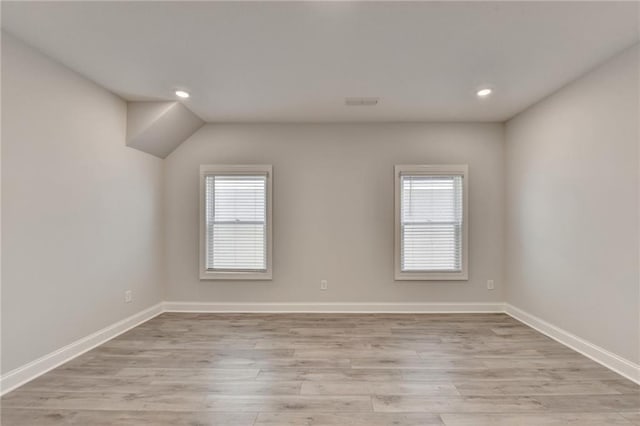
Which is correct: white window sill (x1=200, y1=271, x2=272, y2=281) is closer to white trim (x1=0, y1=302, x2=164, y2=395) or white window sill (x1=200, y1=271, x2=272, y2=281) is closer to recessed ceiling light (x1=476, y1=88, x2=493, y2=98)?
white trim (x1=0, y1=302, x2=164, y2=395)

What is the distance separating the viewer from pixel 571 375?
2.52 metres

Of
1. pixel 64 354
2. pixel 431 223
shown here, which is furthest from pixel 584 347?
pixel 64 354

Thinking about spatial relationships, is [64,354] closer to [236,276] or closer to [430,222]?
[236,276]

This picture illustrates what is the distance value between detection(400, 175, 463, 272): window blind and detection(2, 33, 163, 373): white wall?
3.41 meters

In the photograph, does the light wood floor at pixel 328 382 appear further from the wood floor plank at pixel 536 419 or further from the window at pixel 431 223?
the window at pixel 431 223

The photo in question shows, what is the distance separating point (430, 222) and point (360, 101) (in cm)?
188

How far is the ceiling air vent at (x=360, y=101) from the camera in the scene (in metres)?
3.47

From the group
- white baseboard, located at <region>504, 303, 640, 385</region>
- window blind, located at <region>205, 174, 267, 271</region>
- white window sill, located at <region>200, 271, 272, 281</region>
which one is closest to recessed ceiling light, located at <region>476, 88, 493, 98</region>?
white baseboard, located at <region>504, 303, 640, 385</region>

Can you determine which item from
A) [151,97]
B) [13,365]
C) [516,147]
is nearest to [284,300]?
[13,365]

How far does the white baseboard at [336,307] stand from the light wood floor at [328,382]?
2.17 feet

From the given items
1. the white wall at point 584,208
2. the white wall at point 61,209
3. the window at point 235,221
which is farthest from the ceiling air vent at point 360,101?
the white wall at point 61,209

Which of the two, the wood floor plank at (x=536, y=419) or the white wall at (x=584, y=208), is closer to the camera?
the wood floor plank at (x=536, y=419)

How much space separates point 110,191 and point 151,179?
75cm

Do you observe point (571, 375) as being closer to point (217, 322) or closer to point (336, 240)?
point (336, 240)
